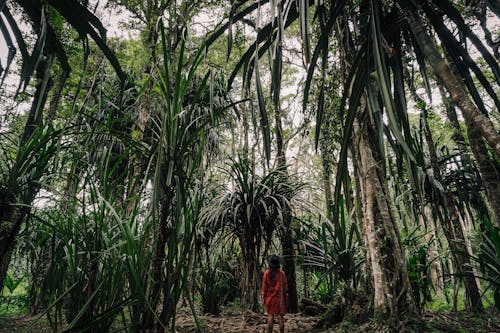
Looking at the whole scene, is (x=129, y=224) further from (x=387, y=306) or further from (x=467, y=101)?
(x=387, y=306)

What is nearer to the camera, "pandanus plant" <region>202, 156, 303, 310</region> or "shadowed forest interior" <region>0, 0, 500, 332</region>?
Result: "shadowed forest interior" <region>0, 0, 500, 332</region>

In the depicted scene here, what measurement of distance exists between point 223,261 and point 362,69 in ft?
11.2

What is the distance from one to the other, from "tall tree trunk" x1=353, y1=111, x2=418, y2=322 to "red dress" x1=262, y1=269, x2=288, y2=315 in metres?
0.87

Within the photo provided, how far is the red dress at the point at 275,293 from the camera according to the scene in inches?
107

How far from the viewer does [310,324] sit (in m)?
3.03

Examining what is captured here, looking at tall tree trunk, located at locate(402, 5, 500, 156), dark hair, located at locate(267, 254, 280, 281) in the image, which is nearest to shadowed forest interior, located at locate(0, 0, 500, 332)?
tall tree trunk, located at locate(402, 5, 500, 156)

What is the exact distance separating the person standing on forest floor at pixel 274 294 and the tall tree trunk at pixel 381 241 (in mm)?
866

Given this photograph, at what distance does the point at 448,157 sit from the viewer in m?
4.06

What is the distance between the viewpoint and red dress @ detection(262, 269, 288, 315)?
107 inches

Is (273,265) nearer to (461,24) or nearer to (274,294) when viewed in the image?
(274,294)

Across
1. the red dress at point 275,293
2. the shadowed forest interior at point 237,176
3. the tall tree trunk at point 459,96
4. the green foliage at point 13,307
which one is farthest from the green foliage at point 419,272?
the green foliage at point 13,307

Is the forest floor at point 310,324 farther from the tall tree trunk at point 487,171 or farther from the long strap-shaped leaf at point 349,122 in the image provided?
the long strap-shaped leaf at point 349,122

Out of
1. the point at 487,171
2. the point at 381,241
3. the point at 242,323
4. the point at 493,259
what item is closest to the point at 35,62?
the point at 381,241

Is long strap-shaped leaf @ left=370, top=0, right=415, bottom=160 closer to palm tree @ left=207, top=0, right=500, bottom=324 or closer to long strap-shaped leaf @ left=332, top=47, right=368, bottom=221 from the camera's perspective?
palm tree @ left=207, top=0, right=500, bottom=324
